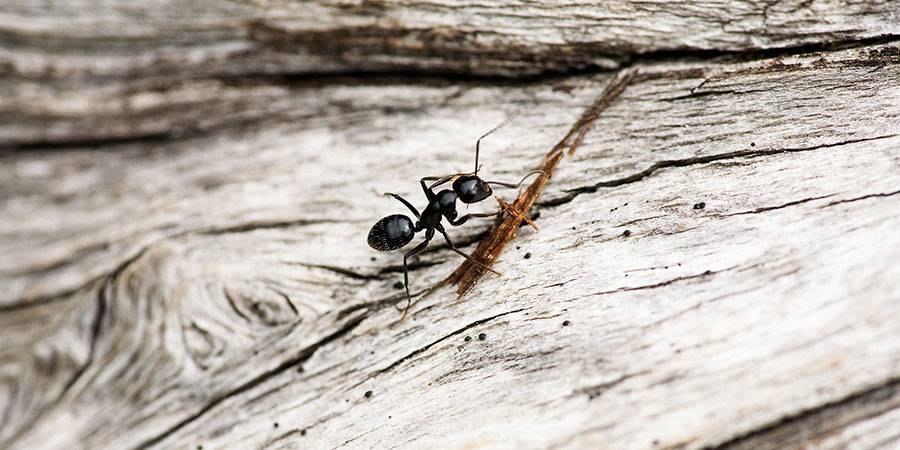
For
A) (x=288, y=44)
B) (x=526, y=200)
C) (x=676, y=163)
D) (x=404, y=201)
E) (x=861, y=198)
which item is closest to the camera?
(x=861, y=198)

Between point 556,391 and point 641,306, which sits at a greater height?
point 641,306

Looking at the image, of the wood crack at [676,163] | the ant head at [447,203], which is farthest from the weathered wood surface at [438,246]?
the ant head at [447,203]

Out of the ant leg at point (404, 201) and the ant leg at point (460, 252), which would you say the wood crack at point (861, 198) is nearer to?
the ant leg at point (460, 252)

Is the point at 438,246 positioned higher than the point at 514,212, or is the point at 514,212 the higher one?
the point at 514,212

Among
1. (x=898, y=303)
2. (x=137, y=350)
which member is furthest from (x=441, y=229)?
(x=898, y=303)

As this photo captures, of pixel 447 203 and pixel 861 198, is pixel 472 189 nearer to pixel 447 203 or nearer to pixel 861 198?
pixel 447 203

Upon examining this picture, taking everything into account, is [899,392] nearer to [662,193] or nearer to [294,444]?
[662,193]

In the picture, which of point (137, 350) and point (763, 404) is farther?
point (137, 350)

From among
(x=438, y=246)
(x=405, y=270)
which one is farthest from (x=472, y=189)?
(x=405, y=270)
